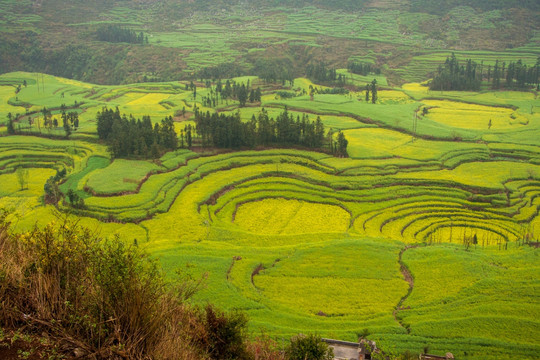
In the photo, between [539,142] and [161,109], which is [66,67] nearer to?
[161,109]

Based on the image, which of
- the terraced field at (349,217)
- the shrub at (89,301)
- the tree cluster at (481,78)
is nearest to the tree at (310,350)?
the terraced field at (349,217)

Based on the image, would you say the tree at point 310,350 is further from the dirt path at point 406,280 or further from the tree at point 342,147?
the tree at point 342,147

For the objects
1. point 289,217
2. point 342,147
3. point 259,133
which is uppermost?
point 259,133

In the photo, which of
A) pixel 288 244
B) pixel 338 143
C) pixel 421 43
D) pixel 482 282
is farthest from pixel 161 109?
pixel 421 43

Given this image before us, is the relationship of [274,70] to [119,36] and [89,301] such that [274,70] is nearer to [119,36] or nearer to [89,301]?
[119,36]

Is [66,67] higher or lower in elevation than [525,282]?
higher

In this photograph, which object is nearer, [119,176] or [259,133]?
[119,176]

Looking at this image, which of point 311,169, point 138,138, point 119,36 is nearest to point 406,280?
point 311,169

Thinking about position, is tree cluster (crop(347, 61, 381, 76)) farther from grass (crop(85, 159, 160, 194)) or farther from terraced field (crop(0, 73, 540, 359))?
grass (crop(85, 159, 160, 194))
